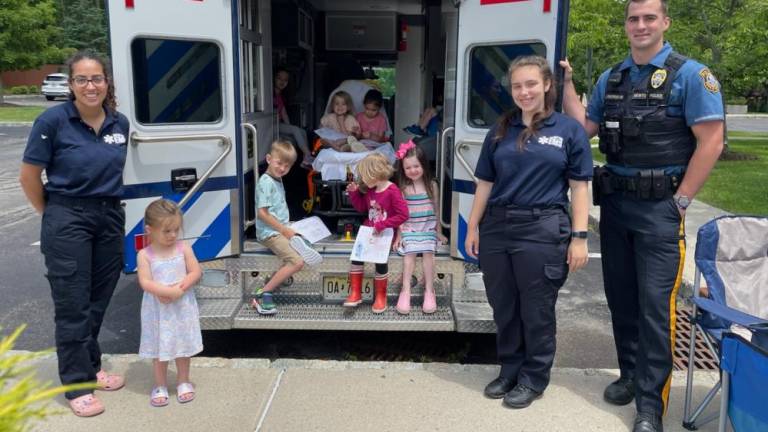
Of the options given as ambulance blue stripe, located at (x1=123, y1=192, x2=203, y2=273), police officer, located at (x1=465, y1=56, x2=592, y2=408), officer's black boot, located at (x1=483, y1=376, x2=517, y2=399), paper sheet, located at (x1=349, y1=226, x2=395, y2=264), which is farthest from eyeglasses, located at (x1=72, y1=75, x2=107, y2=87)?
officer's black boot, located at (x1=483, y1=376, x2=517, y2=399)

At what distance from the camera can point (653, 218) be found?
328 centimetres

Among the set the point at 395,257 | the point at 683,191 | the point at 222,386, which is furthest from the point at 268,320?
the point at 683,191

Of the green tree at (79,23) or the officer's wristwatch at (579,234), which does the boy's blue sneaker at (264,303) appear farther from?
the green tree at (79,23)

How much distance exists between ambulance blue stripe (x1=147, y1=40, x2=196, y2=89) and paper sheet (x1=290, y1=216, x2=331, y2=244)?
4.10 ft

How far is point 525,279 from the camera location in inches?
137

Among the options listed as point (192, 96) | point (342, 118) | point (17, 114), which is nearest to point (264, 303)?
point (192, 96)

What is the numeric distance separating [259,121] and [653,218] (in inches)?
130

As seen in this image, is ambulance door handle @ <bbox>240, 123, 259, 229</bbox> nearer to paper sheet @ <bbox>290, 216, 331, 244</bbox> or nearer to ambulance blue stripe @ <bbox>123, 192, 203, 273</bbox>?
paper sheet @ <bbox>290, 216, 331, 244</bbox>

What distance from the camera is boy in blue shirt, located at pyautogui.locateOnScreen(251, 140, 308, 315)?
174 inches

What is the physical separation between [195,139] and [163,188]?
362 mm

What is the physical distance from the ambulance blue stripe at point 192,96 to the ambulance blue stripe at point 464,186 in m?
1.67

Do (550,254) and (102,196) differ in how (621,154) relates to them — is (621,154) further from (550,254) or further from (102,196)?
(102,196)

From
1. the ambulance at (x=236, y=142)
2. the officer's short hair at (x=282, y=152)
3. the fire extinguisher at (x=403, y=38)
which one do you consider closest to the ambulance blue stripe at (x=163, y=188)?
the ambulance at (x=236, y=142)

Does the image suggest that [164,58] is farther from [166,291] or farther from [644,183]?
[644,183]
